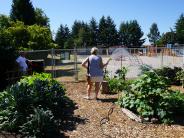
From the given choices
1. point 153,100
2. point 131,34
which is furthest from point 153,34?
point 153,100

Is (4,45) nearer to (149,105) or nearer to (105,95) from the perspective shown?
(105,95)

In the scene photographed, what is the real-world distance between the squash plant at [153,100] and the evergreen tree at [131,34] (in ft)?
394

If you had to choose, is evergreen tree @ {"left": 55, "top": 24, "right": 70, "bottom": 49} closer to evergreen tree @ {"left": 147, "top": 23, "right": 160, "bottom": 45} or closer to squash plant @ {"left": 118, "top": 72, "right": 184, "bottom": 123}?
evergreen tree @ {"left": 147, "top": 23, "right": 160, "bottom": 45}

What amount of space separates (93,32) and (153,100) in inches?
4632

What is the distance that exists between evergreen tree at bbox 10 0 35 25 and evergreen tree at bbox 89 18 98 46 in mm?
64119

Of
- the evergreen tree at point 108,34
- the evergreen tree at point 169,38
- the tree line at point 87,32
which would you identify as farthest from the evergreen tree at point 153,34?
the evergreen tree at point 169,38

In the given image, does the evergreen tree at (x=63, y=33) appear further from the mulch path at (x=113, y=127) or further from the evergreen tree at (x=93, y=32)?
the mulch path at (x=113, y=127)

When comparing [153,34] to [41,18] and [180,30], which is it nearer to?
[180,30]

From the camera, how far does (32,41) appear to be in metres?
34.6

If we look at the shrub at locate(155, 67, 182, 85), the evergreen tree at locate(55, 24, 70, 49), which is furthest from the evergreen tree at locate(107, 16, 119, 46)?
the shrub at locate(155, 67, 182, 85)

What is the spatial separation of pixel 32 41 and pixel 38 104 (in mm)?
26667

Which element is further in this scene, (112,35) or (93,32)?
(93,32)

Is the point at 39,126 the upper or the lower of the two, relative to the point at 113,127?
upper

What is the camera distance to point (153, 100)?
9.79 meters
